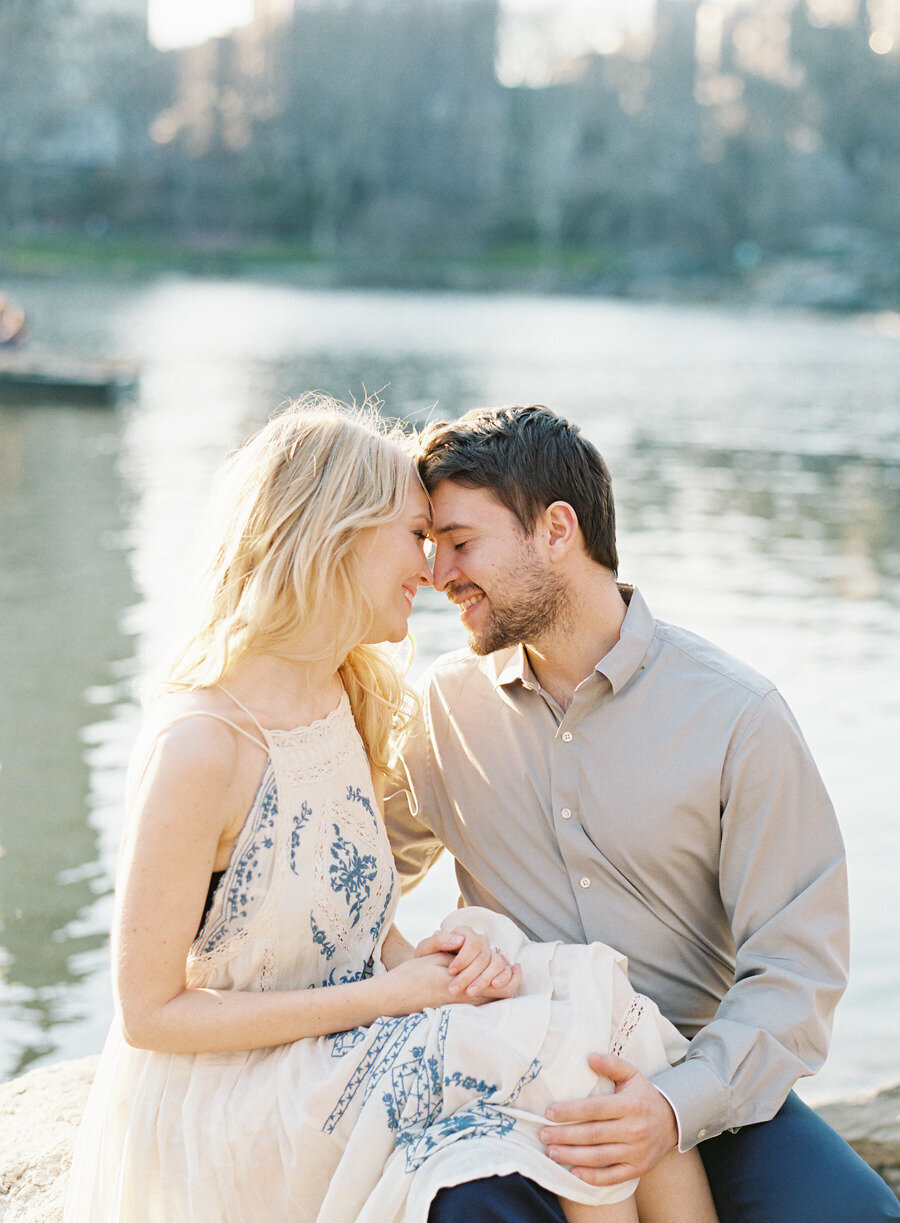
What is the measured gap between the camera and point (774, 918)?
2180mm

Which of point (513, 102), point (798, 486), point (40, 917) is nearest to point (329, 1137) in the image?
point (40, 917)

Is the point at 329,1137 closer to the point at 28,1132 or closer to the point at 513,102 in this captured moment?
the point at 28,1132

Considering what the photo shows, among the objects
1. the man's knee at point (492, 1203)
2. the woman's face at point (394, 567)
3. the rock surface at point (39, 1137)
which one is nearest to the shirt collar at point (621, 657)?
the woman's face at point (394, 567)

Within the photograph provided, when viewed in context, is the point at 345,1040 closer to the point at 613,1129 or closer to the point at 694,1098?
the point at 613,1129

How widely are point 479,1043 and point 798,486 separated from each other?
559 inches

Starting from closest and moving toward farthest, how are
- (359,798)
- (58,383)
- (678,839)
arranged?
(359,798) < (678,839) < (58,383)

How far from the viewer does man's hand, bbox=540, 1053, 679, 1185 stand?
178 cm

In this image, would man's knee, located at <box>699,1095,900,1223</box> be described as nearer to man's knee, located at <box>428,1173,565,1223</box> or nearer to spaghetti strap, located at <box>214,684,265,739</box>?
man's knee, located at <box>428,1173,565,1223</box>

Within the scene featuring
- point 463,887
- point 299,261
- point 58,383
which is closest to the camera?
point 463,887

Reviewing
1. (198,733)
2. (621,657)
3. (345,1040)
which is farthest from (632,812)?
(198,733)

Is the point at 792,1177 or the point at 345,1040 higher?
the point at 345,1040

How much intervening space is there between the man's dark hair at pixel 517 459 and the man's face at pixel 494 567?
2 cm

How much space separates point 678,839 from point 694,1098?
0.45 m

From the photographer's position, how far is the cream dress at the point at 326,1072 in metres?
1.77
